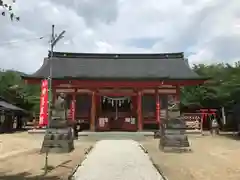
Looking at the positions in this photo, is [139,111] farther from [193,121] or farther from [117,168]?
[117,168]

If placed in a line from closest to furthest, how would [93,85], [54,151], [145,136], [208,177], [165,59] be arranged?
[208,177]
[54,151]
[145,136]
[93,85]
[165,59]

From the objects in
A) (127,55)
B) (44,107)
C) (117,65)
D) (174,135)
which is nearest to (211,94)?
(127,55)

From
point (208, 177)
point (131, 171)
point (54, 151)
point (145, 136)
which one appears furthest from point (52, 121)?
point (145, 136)

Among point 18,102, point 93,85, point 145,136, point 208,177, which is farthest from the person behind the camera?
point 18,102

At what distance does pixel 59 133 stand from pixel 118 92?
14500 millimetres

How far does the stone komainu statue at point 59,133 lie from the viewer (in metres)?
16.9

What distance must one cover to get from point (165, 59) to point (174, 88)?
21.1 ft

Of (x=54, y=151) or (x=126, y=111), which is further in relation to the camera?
(x=126, y=111)

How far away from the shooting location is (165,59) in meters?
37.1

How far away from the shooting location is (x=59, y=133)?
1720 cm

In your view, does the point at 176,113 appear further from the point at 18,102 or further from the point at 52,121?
the point at 18,102

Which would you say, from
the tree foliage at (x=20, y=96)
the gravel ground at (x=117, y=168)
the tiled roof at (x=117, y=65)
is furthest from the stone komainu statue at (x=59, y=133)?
the tree foliage at (x=20, y=96)

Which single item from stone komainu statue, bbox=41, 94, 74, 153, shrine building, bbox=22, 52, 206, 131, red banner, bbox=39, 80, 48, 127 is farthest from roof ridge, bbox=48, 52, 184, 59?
stone komainu statue, bbox=41, 94, 74, 153

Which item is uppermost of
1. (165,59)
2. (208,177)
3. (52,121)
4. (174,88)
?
(165,59)
